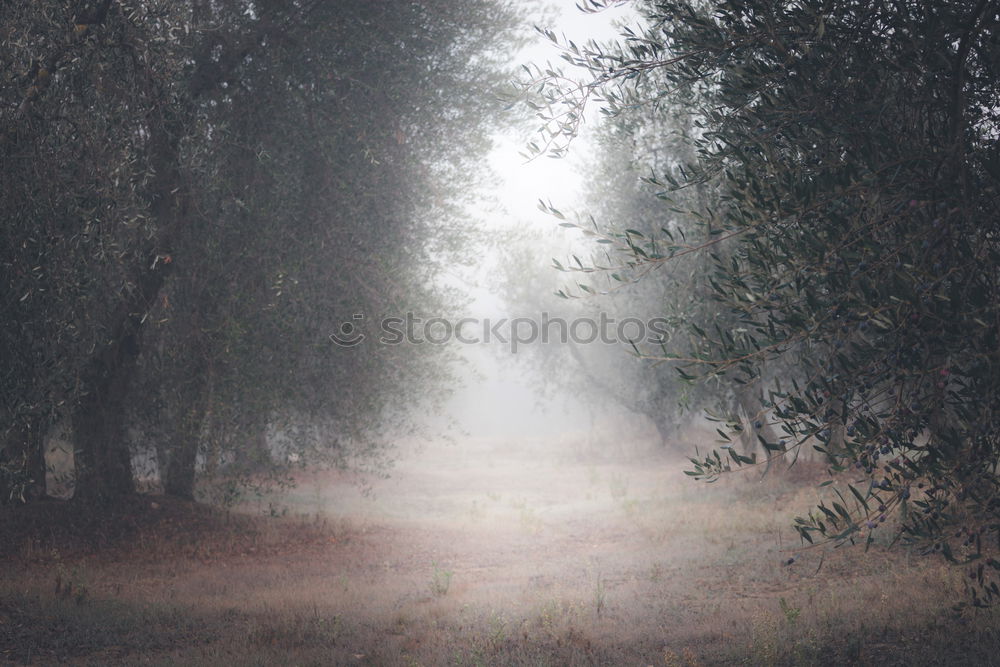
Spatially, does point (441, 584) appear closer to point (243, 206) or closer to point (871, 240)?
point (243, 206)

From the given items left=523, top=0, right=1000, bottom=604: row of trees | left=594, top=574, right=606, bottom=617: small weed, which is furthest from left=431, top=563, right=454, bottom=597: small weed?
left=523, top=0, right=1000, bottom=604: row of trees

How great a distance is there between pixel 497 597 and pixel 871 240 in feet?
Result: 26.2

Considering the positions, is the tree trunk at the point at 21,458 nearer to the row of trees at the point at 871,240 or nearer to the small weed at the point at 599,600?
the small weed at the point at 599,600

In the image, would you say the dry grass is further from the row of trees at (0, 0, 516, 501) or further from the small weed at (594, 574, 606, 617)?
the row of trees at (0, 0, 516, 501)

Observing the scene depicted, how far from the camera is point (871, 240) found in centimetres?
506

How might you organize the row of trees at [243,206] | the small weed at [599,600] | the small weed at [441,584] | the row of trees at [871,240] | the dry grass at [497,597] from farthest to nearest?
the small weed at [441,584]
the row of trees at [243,206]
the small weed at [599,600]
the dry grass at [497,597]
the row of trees at [871,240]

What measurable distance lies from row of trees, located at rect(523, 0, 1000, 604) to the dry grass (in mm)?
1788

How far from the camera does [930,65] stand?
18.1ft

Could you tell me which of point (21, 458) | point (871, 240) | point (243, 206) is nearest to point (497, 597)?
point (21, 458)

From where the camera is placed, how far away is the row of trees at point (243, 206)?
35.5ft

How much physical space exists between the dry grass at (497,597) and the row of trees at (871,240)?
179cm

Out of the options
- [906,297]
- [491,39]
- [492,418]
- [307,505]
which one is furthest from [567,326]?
[492,418]

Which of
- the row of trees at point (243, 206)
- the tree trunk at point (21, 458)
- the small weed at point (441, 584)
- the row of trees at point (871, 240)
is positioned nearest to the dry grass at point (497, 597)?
the small weed at point (441, 584)

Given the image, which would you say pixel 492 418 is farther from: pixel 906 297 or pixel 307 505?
pixel 906 297
